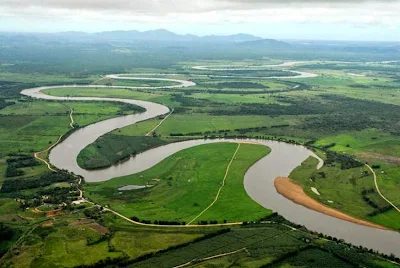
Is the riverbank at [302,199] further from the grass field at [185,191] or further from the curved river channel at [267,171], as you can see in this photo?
the grass field at [185,191]

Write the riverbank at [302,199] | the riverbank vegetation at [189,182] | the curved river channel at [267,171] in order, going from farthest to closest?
the riverbank at [302,199], the curved river channel at [267,171], the riverbank vegetation at [189,182]

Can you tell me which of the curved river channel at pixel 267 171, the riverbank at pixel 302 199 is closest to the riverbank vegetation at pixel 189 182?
the riverbank at pixel 302 199

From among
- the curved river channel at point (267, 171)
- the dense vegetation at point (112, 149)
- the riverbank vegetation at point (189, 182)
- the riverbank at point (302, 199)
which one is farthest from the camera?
the dense vegetation at point (112, 149)

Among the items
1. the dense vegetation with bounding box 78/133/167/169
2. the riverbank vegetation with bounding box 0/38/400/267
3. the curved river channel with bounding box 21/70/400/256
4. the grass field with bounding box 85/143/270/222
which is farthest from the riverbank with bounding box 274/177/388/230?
the dense vegetation with bounding box 78/133/167/169

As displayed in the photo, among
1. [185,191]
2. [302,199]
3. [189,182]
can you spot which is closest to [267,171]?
[302,199]

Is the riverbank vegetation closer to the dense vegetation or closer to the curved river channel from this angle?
the dense vegetation

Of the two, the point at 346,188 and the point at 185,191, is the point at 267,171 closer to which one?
the point at 346,188
